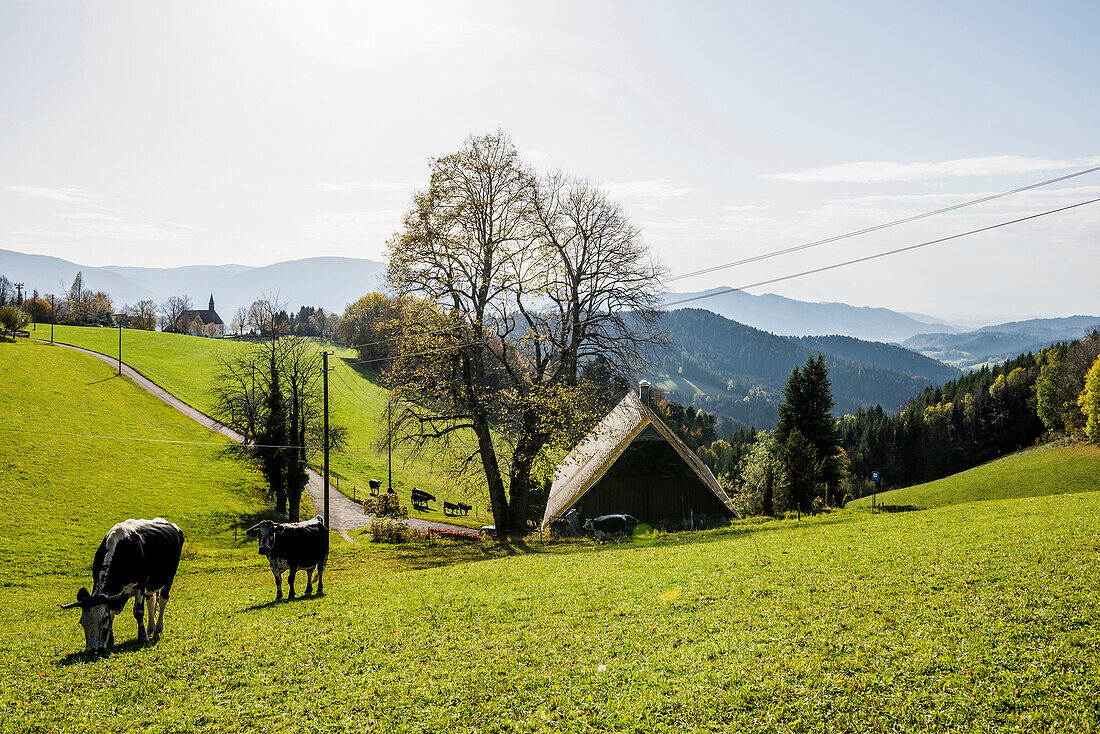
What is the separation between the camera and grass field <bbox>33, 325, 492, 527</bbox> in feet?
193

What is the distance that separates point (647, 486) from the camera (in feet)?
109

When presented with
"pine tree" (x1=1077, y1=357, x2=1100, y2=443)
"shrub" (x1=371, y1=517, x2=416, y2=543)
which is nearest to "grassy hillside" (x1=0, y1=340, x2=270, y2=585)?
"shrub" (x1=371, y1=517, x2=416, y2=543)

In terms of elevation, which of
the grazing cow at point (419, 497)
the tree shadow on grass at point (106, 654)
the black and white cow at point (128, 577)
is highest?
the black and white cow at point (128, 577)

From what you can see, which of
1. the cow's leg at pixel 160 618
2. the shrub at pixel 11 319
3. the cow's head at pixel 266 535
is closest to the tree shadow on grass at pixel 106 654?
the cow's leg at pixel 160 618

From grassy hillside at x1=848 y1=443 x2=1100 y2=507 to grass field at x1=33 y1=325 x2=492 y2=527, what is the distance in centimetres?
4672

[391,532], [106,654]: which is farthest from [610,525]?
[106,654]

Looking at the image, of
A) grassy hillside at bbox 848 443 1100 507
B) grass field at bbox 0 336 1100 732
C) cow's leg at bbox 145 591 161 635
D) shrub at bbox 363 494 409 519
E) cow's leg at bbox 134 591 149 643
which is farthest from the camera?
grassy hillside at bbox 848 443 1100 507

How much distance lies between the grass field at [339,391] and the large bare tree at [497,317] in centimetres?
1684

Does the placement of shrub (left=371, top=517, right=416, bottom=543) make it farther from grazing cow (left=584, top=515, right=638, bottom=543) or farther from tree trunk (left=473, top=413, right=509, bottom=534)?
grazing cow (left=584, top=515, right=638, bottom=543)

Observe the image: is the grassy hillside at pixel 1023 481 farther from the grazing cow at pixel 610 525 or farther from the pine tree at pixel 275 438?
the pine tree at pixel 275 438

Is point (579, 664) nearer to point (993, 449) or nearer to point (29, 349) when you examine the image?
point (29, 349)

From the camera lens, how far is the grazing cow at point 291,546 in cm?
1609

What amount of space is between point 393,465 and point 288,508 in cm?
1937

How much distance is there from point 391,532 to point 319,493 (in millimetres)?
20402
